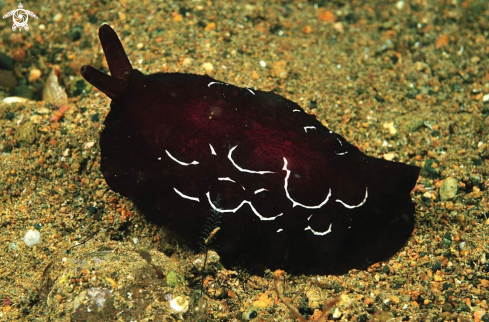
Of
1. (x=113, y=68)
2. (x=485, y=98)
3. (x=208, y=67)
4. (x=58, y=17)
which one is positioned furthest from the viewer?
(x=58, y=17)

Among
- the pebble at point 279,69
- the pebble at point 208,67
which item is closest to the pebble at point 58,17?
the pebble at point 208,67

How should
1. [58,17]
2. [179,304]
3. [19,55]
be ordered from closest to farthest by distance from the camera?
[179,304]
[19,55]
[58,17]

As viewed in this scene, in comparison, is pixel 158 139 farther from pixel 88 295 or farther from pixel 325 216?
pixel 325 216

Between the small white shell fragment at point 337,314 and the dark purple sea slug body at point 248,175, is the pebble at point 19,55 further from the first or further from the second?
the small white shell fragment at point 337,314

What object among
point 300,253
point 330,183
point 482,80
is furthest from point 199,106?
point 482,80

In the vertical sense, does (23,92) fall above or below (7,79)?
below

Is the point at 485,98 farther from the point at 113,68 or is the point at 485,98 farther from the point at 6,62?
the point at 6,62

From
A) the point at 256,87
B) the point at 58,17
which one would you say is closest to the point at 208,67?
the point at 256,87
